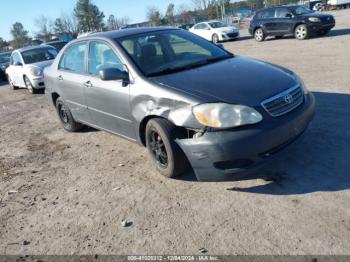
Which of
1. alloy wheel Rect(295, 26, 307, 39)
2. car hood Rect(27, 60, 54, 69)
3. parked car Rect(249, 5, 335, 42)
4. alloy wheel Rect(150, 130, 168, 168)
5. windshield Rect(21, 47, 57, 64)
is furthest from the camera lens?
alloy wheel Rect(295, 26, 307, 39)

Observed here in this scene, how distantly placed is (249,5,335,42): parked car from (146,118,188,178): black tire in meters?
15.5

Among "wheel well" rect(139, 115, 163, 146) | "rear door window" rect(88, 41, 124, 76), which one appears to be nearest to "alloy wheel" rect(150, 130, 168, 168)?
"wheel well" rect(139, 115, 163, 146)

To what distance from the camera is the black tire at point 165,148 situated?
396cm

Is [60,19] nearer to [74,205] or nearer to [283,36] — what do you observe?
[283,36]

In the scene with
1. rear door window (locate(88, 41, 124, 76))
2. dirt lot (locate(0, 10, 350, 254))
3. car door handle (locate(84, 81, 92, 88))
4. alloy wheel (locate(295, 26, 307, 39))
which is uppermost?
rear door window (locate(88, 41, 124, 76))

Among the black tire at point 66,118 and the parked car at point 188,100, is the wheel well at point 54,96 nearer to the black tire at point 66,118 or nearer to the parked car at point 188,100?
the black tire at point 66,118

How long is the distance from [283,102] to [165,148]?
1340mm

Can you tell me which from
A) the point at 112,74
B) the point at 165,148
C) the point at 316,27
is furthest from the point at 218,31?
the point at 165,148

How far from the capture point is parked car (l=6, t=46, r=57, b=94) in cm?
1226

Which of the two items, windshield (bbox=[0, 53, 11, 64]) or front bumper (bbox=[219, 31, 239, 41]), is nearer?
windshield (bbox=[0, 53, 11, 64])

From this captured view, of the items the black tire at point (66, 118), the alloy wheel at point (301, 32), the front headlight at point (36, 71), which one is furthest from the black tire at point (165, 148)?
the alloy wheel at point (301, 32)

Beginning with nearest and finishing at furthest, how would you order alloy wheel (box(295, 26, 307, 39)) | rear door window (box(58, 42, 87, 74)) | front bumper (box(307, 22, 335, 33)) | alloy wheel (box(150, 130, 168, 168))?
alloy wheel (box(150, 130, 168, 168)) → rear door window (box(58, 42, 87, 74)) → front bumper (box(307, 22, 335, 33)) → alloy wheel (box(295, 26, 307, 39))

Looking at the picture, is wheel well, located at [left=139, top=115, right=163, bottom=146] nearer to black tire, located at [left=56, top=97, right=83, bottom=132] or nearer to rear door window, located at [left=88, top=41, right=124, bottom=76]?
rear door window, located at [left=88, top=41, right=124, bottom=76]

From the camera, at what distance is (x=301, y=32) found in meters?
17.9
